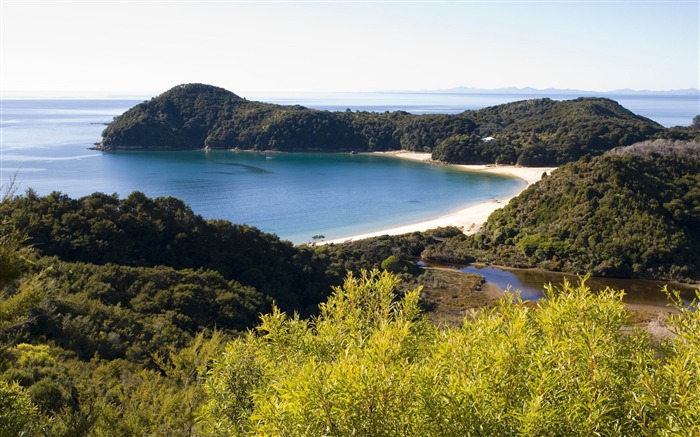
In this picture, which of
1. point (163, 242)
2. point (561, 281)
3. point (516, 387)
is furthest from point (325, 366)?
point (561, 281)

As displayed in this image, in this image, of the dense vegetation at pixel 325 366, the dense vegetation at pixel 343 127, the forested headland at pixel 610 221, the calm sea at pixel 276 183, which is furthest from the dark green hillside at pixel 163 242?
the dense vegetation at pixel 343 127

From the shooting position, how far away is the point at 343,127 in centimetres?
10388

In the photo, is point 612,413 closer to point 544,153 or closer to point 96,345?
point 96,345

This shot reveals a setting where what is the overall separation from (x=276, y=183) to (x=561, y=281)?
4499cm

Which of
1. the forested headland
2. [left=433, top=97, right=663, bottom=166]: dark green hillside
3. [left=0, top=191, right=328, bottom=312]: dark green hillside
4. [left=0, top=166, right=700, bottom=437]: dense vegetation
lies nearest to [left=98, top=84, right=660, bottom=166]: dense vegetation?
[left=433, top=97, right=663, bottom=166]: dark green hillside

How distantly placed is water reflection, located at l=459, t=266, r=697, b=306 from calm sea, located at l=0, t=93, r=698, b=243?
1601 cm

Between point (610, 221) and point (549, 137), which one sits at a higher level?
point (549, 137)

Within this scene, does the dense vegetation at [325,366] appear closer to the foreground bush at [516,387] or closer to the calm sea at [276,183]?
the foreground bush at [516,387]

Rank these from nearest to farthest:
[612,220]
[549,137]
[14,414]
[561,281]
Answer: [14,414] → [561,281] → [612,220] → [549,137]

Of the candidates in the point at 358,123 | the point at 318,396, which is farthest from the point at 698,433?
the point at 358,123

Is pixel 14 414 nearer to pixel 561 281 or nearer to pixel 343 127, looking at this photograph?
pixel 561 281

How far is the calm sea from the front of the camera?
5169cm

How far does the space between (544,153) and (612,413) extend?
81.1 meters

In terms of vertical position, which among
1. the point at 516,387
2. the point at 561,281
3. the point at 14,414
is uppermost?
the point at 516,387
